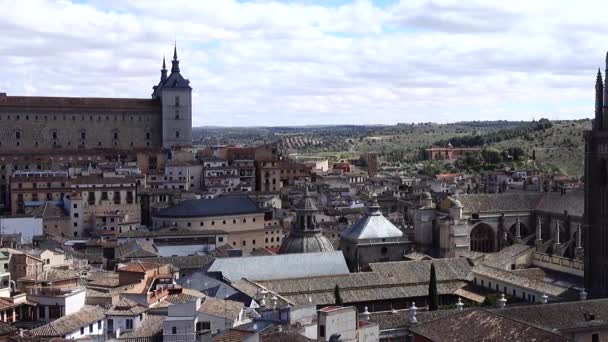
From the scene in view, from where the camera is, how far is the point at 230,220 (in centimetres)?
6350

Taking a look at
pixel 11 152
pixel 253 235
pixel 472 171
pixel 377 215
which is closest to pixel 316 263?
pixel 377 215

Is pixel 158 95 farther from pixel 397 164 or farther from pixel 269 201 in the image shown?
pixel 397 164

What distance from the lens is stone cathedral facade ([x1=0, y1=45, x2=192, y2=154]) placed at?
93250mm

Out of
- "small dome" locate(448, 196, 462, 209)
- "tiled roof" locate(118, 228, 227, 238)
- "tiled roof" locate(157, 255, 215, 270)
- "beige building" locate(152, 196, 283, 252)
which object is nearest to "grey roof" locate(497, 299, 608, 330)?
"tiled roof" locate(157, 255, 215, 270)

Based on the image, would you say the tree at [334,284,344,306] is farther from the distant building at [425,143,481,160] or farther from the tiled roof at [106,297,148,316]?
the distant building at [425,143,481,160]

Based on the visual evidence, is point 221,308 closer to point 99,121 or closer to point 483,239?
point 483,239

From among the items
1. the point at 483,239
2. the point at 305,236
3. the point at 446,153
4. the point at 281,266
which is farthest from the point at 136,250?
the point at 446,153

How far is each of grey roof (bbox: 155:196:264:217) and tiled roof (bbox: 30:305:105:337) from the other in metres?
33.4

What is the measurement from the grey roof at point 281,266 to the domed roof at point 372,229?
397 centimetres

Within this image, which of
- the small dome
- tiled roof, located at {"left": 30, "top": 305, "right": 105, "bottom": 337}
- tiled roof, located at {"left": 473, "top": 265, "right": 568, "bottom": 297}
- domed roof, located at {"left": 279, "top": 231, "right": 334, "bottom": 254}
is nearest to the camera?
tiled roof, located at {"left": 30, "top": 305, "right": 105, "bottom": 337}

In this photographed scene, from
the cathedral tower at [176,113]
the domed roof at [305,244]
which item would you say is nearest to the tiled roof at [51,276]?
the domed roof at [305,244]

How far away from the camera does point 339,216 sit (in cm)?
7012

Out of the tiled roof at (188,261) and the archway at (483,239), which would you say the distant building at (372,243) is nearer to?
the archway at (483,239)

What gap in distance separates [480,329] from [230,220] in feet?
131
